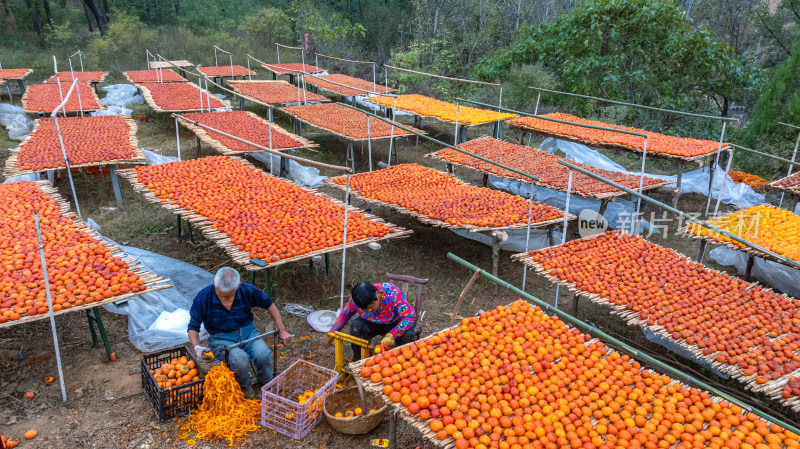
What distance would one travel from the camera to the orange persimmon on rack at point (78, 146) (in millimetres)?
8141

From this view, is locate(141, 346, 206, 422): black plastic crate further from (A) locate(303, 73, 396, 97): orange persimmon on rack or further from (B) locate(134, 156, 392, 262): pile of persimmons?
(A) locate(303, 73, 396, 97): orange persimmon on rack

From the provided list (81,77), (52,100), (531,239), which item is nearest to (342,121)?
(531,239)

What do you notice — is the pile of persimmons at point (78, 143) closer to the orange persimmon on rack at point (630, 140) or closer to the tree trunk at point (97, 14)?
the orange persimmon on rack at point (630, 140)

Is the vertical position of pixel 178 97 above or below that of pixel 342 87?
below

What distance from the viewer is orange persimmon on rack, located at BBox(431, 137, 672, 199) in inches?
331

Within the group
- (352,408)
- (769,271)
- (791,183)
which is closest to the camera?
(352,408)

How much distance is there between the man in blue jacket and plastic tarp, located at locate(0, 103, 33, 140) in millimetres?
11092

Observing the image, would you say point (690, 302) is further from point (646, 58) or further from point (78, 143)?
point (646, 58)

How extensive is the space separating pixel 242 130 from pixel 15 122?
20.8ft

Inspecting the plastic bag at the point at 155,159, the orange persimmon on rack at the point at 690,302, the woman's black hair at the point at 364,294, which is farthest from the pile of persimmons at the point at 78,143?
the orange persimmon on rack at the point at 690,302

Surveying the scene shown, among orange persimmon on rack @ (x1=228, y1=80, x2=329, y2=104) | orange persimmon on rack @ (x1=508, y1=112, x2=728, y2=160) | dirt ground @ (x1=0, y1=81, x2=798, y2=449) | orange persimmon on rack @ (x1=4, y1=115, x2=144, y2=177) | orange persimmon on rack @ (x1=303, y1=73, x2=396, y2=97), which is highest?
orange persimmon on rack @ (x1=303, y1=73, x2=396, y2=97)

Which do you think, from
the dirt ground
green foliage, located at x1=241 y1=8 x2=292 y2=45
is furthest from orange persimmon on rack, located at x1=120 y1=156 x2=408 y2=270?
green foliage, located at x1=241 y1=8 x2=292 y2=45

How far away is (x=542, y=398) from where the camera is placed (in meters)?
3.63

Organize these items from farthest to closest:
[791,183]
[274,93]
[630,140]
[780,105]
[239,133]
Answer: [274,93], [780,105], [239,133], [630,140], [791,183]
